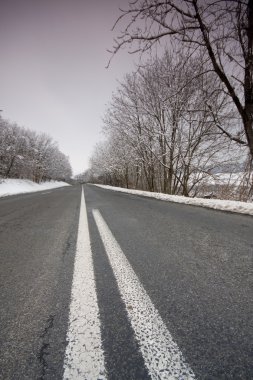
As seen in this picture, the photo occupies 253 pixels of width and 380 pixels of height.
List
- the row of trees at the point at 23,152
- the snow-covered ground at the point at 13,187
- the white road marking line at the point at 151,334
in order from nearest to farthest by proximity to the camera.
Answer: the white road marking line at the point at 151,334
the snow-covered ground at the point at 13,187
the row of trees at the point at 23,152

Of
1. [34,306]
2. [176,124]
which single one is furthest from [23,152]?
[34,306]

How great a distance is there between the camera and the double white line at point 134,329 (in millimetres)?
904

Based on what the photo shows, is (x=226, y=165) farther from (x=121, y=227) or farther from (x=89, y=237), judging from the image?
(x=89, y=237)

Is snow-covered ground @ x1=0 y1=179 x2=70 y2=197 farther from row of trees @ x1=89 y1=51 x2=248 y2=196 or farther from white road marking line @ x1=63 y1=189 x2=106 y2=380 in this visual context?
white road marking line @ x1=63 y1=189 x2=106 y2=380

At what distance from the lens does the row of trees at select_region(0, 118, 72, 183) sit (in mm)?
42281

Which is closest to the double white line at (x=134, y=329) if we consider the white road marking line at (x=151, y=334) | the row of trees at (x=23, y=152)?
the white road marking line at (x=151, y=334)

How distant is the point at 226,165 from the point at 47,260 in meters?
12.3

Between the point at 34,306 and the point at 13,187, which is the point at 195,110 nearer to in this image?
the point at 34,306

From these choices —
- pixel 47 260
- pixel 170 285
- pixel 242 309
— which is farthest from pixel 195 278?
pixel 47 260

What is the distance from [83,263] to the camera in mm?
2199

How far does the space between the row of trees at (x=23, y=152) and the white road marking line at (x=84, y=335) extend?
4317 centimetres

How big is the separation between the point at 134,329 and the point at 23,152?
59900 mm

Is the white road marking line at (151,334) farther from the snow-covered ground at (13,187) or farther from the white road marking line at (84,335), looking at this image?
the snow-covered ground at (13,187)

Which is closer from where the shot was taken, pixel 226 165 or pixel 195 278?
pixel 195 278
